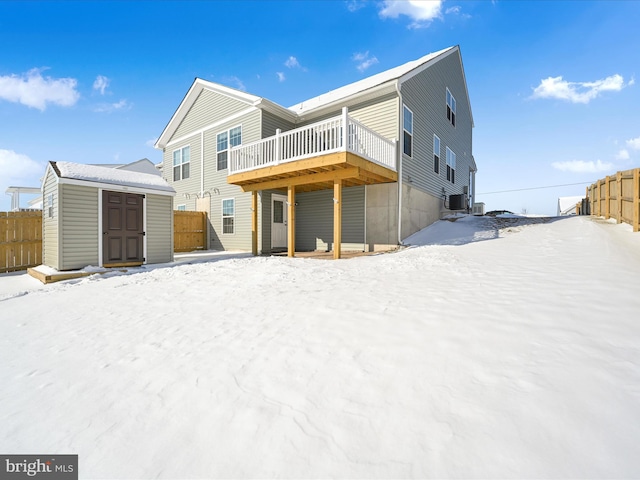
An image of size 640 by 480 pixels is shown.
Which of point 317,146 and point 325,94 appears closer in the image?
point 317,146

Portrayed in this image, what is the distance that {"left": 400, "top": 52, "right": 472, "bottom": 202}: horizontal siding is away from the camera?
1140 centimetres

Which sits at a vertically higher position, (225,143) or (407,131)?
(225,143)

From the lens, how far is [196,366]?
9.04 feet

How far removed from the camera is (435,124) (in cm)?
1330

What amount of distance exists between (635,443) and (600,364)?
2.88 feet

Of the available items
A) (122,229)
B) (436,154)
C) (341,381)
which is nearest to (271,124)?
(122,229)

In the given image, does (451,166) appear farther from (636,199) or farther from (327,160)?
(327,160)

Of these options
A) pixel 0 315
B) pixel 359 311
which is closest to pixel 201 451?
pixel 359 311

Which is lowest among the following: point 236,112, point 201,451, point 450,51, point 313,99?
point 201,451

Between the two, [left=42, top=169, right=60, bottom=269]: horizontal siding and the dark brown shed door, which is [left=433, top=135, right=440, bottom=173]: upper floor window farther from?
[left=42, top=169, right=60, bottom=269]: horizontal siding

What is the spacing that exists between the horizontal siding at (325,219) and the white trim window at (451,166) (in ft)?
22.7

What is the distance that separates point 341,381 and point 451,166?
51.8ft

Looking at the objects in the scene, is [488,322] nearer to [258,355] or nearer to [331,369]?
[331,369]

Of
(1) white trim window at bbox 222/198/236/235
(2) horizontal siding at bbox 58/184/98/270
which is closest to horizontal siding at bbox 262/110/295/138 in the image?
(1) white trim window at bbox 222/198/236/235
